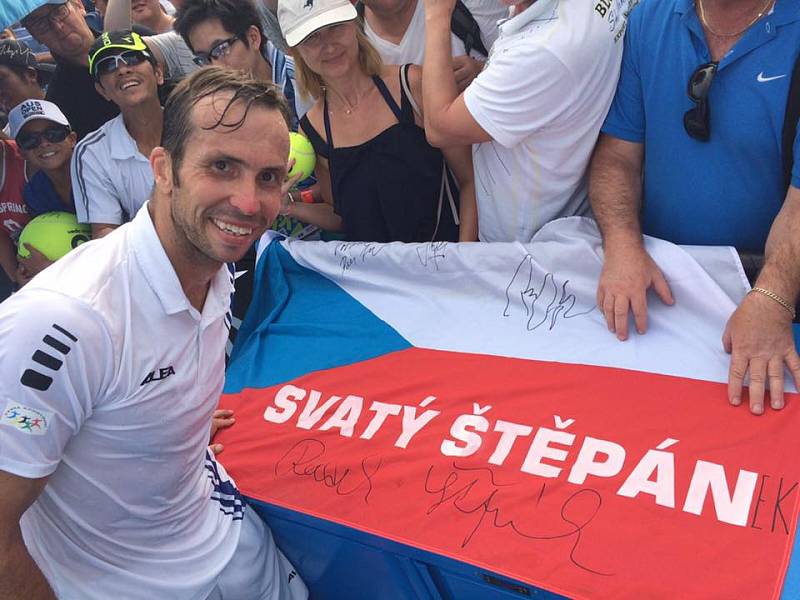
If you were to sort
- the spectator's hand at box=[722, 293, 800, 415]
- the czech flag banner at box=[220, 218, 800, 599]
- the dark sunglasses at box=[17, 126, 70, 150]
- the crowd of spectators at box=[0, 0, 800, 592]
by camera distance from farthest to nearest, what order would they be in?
1. the dark sunglasses at box=[17, 126, 70, 150]
2. the crowd of spectators at box=[0, 0, 800, 592]
3. the spectator's hand at box=[722, 293, 800, 415]
4. the czech flag banner at box=[220, 218, 800, 599]

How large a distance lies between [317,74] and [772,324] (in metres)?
1.82

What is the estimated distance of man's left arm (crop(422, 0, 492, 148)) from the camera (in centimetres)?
221

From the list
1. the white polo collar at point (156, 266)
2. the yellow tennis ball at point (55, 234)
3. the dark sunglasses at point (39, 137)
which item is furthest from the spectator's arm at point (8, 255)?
the white polo collar at point (156, 266)

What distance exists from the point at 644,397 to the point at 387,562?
802 millimetres

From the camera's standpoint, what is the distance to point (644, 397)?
189 cm

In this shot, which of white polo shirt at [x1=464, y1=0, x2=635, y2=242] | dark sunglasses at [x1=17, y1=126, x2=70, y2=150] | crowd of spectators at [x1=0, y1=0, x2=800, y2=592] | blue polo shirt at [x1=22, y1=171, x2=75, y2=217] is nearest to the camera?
crowd of spectators at [x1=0, y1=0, x2=800, y2=592]

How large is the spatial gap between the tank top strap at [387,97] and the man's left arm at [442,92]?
265mm

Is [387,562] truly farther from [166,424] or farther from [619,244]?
[619,244]

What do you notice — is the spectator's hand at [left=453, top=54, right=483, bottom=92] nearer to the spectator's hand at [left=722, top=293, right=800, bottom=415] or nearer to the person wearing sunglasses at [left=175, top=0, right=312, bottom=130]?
the person wearing sunglasses at [left=175, top=0, right=312, bottom=130]

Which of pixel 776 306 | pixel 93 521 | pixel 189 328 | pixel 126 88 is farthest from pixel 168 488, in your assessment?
pixel 126 88
